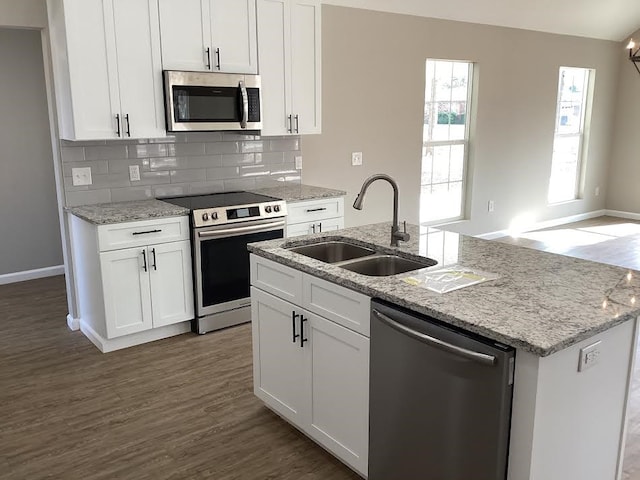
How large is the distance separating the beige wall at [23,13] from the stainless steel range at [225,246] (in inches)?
56.6

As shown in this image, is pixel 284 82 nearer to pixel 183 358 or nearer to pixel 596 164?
pixel 183 358

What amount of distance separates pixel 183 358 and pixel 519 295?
7.83 ft

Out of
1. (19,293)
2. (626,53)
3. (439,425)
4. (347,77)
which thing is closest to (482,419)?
(439,425)

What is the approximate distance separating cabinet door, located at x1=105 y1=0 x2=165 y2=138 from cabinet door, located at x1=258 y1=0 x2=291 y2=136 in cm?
83

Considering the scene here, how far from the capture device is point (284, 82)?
4500 millimetres

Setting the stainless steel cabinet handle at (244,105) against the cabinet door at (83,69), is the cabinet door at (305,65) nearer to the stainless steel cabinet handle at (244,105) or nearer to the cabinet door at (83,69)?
the stainless steel cabinet handle at (244,105)

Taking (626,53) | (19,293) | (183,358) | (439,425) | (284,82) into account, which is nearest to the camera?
(439,425)

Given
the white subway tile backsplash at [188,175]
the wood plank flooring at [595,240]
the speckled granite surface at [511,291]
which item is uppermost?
the white subway tile backsplash at [188,175]

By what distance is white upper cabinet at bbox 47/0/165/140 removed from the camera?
3.54 metres

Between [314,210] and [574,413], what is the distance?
9.57 ft

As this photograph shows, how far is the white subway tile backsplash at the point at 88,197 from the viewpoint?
3977mm

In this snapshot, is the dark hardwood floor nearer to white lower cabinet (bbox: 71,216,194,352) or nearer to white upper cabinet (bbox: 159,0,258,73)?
white lower cabinet (bbox: 71,216,194,352)

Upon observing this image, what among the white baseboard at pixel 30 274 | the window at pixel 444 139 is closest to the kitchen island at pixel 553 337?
the window at pixel 444 139

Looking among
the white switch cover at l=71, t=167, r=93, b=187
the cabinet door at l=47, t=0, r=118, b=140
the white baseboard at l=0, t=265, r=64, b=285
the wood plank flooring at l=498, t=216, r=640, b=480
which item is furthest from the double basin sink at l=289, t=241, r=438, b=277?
the wood plank flooring at l=498, t=216, r=640, b=480
